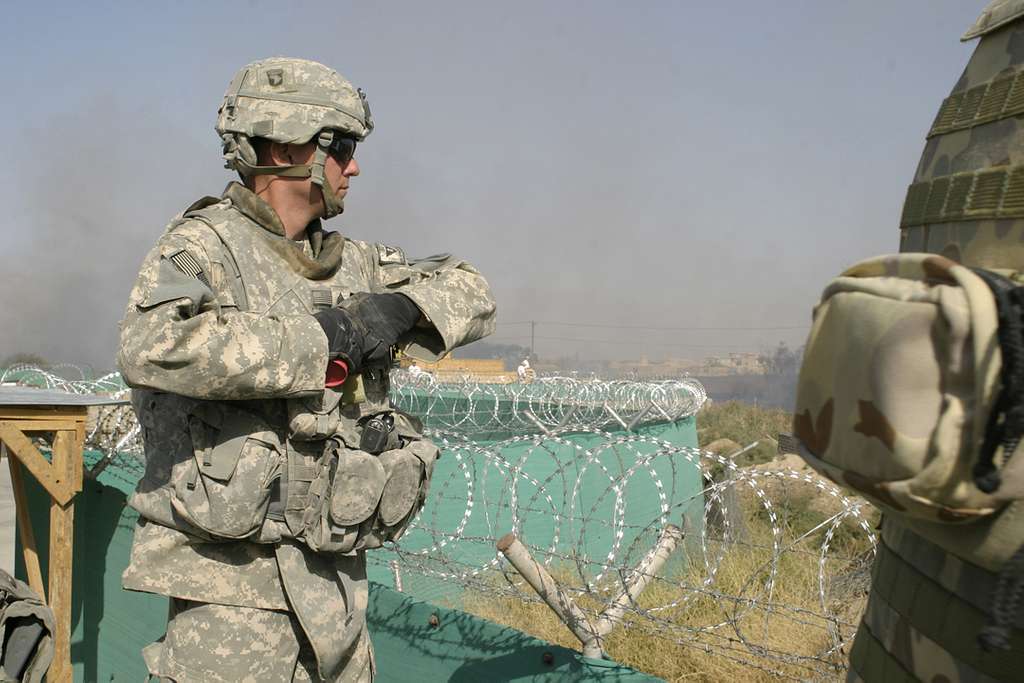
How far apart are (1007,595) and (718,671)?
3291 millimetres

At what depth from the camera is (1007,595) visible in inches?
38.4

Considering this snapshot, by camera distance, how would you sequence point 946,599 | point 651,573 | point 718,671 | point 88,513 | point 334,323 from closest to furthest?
1. point 946,599
2. point 334,323
3. point 651,573
4. point 718,671
5. point 88,513

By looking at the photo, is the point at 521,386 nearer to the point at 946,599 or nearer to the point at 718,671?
the point at 718,671

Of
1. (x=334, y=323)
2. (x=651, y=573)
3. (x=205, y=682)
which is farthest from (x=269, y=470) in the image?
(x=651, y=573)

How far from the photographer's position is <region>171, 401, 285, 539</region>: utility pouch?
2.27 metres

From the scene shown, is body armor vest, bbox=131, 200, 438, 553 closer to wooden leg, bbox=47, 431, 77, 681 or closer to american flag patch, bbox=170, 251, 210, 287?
american flag patch, bbox=170, 251, 210, 287

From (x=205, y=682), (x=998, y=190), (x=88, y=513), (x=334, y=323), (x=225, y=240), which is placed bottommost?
(x=88, y=513)

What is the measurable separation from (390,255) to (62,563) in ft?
7.83

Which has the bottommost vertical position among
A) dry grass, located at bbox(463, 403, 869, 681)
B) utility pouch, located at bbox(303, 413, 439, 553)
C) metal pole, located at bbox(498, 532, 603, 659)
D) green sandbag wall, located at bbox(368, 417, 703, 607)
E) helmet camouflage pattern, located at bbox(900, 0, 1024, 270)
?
green sandbag wall, located at bbox(368, 417, 703, 607)

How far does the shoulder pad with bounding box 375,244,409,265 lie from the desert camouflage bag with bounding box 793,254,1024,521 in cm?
194

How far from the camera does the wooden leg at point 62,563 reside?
4.00m

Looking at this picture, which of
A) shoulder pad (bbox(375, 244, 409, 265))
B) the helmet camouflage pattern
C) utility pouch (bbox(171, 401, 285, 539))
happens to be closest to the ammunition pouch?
utility pouch (bbox(171, 401, 285, 539))

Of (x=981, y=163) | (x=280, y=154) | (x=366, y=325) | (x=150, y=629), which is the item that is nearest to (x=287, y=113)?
(x=280, y=154)

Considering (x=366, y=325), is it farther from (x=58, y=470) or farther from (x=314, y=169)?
(x=58, y=470)
